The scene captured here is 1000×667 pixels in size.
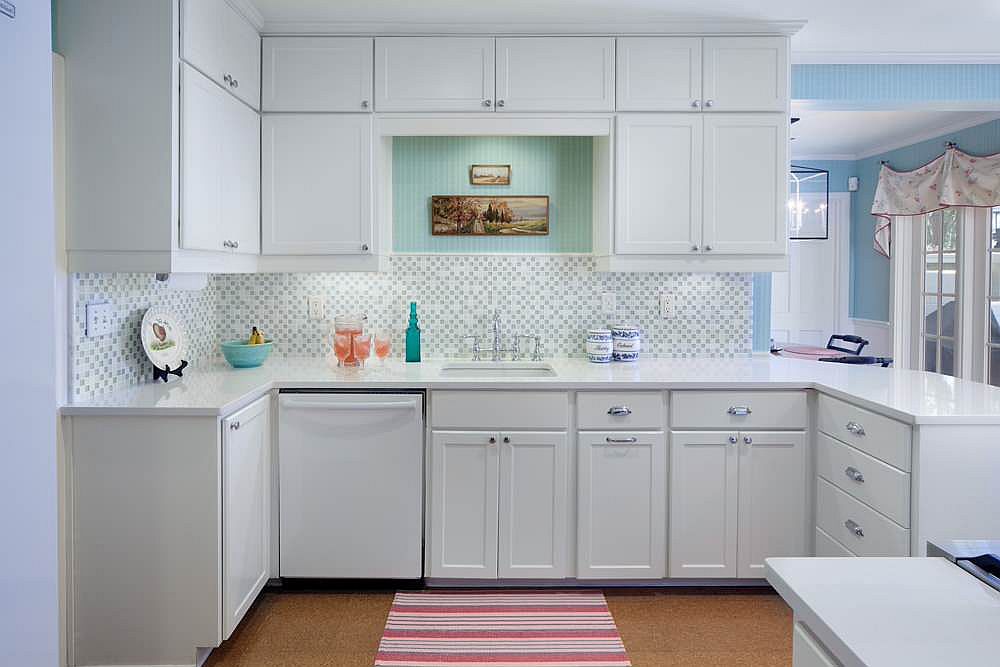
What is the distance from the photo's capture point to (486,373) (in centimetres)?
342

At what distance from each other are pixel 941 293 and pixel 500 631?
4.62 meters

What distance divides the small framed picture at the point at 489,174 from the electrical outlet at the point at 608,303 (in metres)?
0.74

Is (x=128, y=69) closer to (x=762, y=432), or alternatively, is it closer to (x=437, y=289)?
(x=437, y=289)

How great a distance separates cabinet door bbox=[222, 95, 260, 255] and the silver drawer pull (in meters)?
2.42

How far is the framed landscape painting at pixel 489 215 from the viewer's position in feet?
12.0

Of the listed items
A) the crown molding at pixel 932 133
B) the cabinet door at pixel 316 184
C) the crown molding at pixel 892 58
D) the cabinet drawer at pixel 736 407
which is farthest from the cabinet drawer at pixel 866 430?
the crown molding at pixel 932 133

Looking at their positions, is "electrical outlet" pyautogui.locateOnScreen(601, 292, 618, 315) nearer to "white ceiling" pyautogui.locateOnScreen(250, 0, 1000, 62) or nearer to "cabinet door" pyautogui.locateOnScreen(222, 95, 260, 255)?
"white ceiling" pyautogui.locateOnScreen(250, 0, 1000, 62)

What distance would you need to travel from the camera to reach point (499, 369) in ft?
11.6

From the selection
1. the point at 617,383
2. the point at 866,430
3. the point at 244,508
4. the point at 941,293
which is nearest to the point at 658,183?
the point at 617,383

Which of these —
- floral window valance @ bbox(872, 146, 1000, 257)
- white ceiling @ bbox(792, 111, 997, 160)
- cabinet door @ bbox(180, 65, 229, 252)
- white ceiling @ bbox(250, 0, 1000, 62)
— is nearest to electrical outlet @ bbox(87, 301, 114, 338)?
cabinet door @ bbox(180, 65, 229, 252)

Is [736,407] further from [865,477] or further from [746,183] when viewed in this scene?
[746,183]

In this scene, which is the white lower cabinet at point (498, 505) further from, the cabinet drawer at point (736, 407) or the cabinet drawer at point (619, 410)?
the cabinet drawer at point (736, 407)

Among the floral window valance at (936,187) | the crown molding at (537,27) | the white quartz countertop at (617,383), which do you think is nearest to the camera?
the white quartz countertop at (617,383)

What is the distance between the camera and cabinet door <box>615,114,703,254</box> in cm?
330
